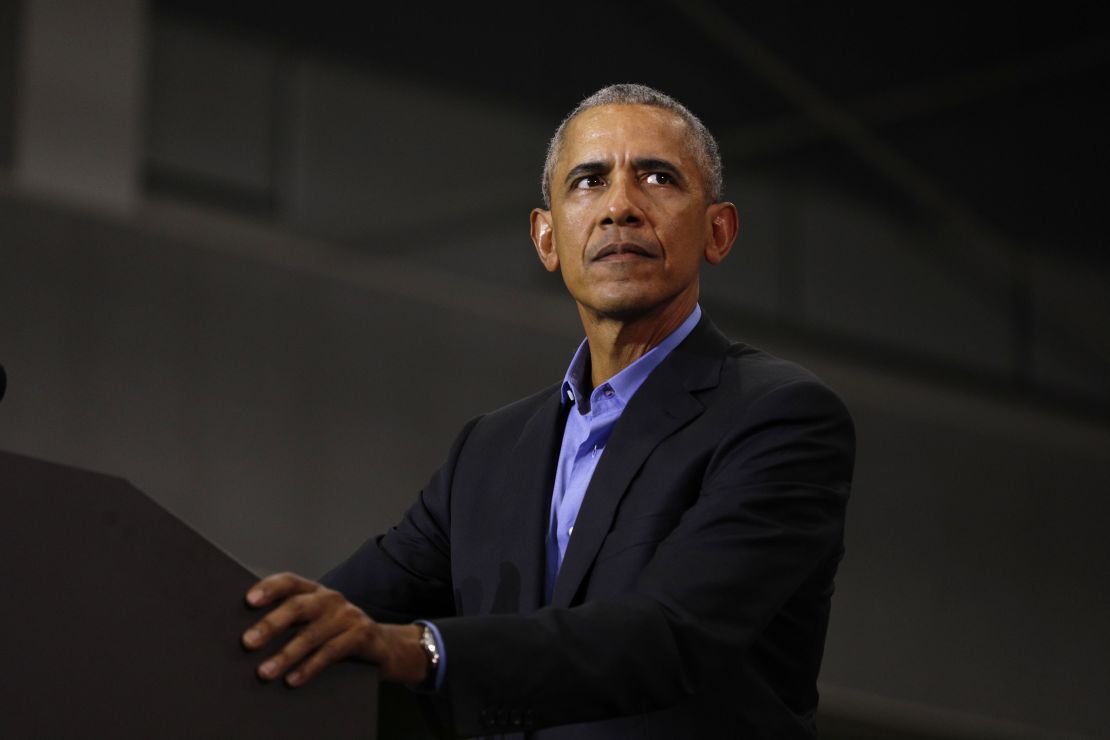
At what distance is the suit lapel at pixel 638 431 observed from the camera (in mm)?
1641

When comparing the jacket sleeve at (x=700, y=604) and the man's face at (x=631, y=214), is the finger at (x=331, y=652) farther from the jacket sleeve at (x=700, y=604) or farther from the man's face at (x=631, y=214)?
the man's face at (x=631, y=214)

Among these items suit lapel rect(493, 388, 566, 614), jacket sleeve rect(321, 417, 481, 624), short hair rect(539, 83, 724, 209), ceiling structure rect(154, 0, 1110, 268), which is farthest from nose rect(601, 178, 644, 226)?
ceiling structure rect(154, 0, 1110, 268)

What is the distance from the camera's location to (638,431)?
1.74 metres

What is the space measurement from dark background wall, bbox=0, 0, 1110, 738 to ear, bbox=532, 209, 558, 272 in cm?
213

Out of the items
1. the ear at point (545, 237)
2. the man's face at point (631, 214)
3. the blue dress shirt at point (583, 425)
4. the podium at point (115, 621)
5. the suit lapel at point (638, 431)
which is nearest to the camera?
the podium at point (115, 621)

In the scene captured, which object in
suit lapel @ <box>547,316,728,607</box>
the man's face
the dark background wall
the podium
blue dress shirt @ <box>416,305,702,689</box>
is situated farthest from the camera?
the dark background wall

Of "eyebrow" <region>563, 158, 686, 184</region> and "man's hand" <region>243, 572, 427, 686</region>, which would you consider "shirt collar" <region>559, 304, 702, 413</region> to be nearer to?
"eyebrow" <region>563, 158, 686, 184</region>

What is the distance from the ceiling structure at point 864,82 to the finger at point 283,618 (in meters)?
4.19

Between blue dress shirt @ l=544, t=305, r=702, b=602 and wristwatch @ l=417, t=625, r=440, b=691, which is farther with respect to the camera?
blue dress shirt @ l=544, t=305, r=702, b=602

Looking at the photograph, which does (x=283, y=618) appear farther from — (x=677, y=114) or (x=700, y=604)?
(x=677, y=114)

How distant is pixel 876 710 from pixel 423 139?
2568 mm

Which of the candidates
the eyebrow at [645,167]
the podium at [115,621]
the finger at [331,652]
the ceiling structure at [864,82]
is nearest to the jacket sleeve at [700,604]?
the finger at [331,652]

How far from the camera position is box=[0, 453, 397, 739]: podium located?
3.77 ft

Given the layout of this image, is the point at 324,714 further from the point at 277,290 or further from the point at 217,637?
the point at 277,290
